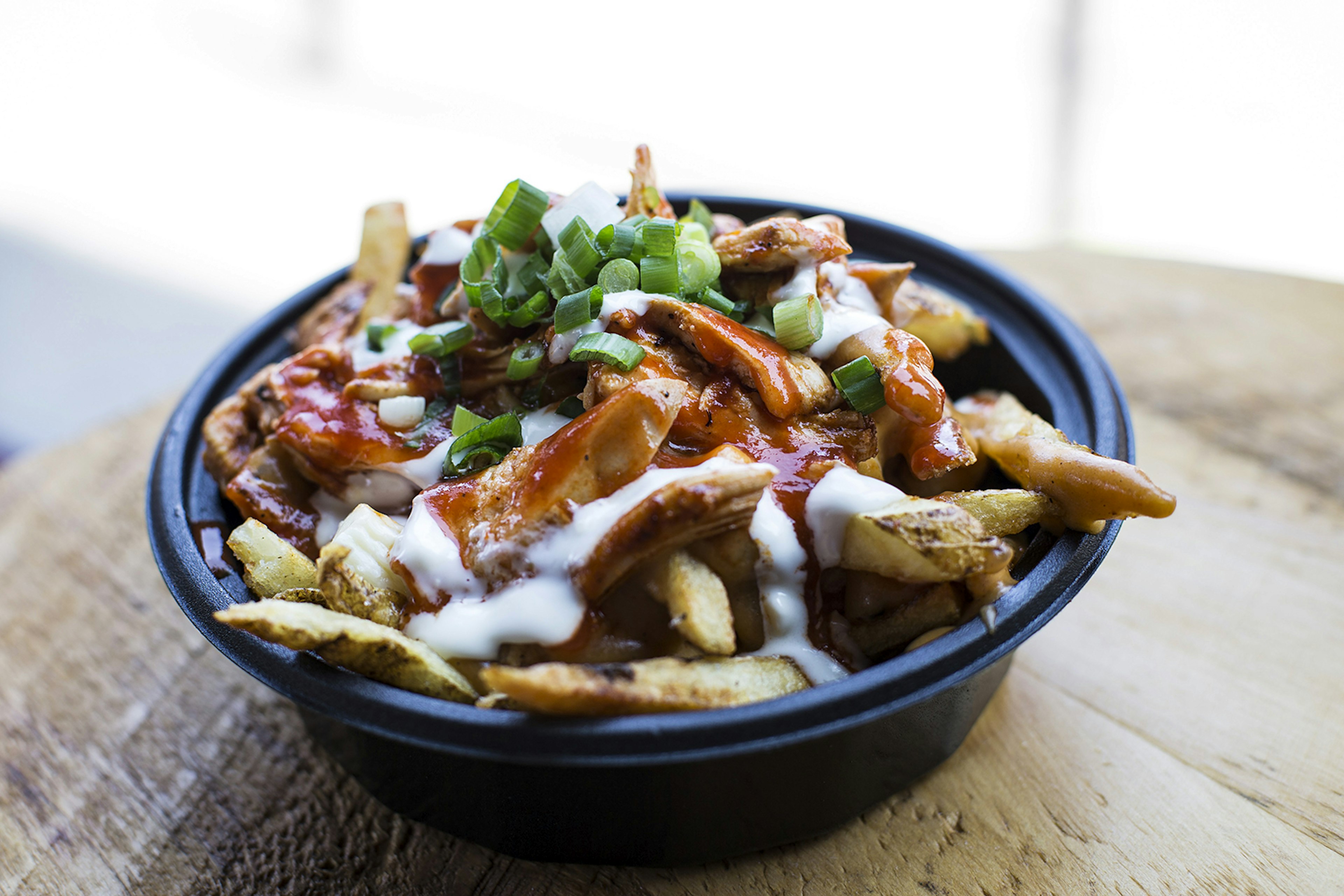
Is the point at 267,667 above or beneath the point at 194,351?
above

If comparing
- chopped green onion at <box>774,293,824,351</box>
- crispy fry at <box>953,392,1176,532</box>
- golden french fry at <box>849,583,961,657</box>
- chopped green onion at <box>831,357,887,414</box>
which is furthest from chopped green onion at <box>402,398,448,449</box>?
crispy fry at <box>953,392,1176,532</box>

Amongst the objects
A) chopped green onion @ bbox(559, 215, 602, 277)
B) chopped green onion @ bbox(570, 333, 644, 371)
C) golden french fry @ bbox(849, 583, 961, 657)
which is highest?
chopped green onion @ bbox(559, 215, 602, 277)

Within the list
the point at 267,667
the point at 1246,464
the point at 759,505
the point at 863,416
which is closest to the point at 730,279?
the point at 863,416

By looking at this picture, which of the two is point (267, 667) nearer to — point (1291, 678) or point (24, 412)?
point (1291, 678)

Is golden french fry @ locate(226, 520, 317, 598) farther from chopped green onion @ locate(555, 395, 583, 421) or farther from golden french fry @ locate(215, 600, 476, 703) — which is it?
chopped green onion @ locate(555, 395, 583, 421)

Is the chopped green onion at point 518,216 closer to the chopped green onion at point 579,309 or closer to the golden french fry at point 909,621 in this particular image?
the chopped green onion at point 579,309

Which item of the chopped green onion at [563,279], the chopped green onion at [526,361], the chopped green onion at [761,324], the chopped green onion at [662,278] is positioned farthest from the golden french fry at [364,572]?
the chopped green onion at [761,324]

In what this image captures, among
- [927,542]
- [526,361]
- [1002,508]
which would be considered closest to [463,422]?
[526,361]

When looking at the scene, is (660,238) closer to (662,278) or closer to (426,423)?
(662,278)
